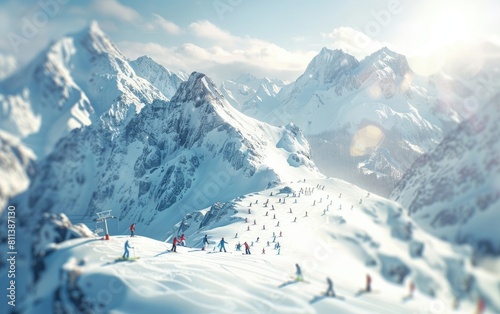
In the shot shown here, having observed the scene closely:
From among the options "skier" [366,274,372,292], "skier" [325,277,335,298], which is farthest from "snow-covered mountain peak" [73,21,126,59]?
"skier" [325,277,335,298]

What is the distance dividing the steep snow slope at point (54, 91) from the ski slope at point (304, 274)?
20.3 feet

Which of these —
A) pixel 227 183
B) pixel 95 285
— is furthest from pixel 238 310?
pixel 227 183

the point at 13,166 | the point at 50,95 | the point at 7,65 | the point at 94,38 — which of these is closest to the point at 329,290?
the point at 13,166

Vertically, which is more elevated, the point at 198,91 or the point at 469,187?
the point at 198,91

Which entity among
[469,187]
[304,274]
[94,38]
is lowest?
[304,274]

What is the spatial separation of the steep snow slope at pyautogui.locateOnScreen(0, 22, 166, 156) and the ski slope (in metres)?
6.20

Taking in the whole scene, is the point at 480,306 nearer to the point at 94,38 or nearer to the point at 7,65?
the point at 94,38

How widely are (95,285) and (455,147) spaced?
53.3ft

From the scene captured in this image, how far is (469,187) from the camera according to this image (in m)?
8.75

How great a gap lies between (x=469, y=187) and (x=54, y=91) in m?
12.7

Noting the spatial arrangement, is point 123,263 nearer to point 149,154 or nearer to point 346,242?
point 346,242

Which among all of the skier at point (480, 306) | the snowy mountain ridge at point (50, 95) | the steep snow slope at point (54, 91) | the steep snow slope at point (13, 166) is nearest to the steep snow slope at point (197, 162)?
the steep snow slope at point (54, 91)

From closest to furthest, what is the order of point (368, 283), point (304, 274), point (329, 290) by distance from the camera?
point (368, 283)
point (329, 290)
point (304, 274)

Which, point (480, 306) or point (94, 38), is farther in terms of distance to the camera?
point (94, 38)
